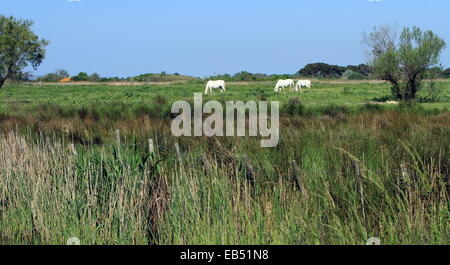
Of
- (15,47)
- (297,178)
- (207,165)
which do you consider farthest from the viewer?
(15,47)

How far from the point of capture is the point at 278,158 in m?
9.27

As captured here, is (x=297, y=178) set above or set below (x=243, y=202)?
above

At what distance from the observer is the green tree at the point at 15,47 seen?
4222 cm

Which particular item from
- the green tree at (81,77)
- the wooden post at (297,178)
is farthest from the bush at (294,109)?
the green tree at (81,77)

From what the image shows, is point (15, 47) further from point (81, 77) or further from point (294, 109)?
point (81, 77)

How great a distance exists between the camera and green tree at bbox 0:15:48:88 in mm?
42219

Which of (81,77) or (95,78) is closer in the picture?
(95,78)

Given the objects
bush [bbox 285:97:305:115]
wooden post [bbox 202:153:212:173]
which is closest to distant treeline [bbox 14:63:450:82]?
bush [bbox 285:97:305:115]

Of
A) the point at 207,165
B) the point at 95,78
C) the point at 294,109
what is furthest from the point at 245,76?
the point at 207,165

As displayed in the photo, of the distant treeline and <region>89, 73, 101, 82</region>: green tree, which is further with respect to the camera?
<region>89, 73, 101, 82</region>: green tree

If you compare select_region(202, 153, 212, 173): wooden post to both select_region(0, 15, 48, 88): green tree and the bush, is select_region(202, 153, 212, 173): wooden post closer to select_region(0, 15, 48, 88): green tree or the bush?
the bush

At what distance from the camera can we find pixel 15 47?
140 ft

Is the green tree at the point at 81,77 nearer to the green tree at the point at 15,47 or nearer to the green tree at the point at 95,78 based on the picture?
the green tree at the point at 95,78
